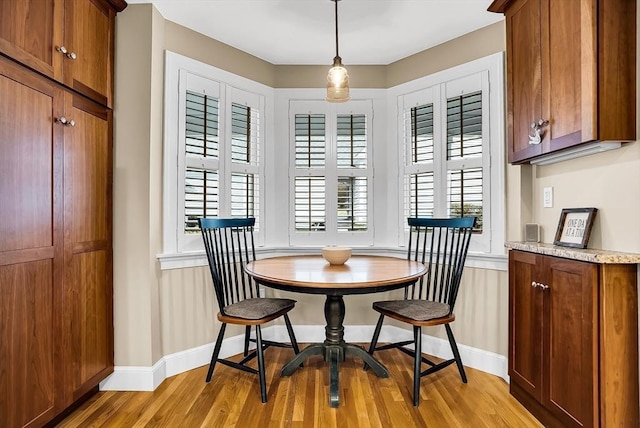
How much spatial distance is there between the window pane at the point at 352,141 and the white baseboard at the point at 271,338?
1448 millimetres

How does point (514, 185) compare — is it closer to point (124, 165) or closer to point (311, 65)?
point (311, 65)

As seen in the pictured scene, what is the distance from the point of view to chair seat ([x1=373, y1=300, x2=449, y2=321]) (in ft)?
7.17

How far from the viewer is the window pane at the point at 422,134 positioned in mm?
2936

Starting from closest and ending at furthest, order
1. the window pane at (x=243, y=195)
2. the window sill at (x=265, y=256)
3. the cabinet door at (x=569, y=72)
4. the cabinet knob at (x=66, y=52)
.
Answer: the cabinet door at (x=569, y=72) → the cabinet knob at (x=66, y=52) → the window sill at (x=265, y=256) → the window pane at (x=243, y=195)

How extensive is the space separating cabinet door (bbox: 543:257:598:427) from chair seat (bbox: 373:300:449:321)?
0.59 meters

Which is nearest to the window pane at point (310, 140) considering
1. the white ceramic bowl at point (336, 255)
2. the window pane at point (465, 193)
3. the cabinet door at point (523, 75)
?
the white ceramic bowl at point (336, 255)

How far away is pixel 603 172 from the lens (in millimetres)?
1709

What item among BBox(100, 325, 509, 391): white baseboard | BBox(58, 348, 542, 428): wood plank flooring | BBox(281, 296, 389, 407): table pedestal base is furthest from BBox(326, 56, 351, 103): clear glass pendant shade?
BBox(100, 325, 509, 391): white baseboard

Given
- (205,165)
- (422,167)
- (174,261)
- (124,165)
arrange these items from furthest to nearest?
1. (422,167)
2. (205,165)
3. (174,261)
4. (124,165)

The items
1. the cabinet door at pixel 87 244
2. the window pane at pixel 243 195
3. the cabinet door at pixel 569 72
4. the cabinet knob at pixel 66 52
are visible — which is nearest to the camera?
the cabinet door at pixel 569 72

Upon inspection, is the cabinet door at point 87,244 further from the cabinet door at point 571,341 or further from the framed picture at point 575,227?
the framed picture at point 575,227

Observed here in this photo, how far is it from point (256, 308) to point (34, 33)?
1.85 m

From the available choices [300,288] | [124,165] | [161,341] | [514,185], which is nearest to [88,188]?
[124,165]

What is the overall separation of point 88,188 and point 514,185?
2.67 metres
